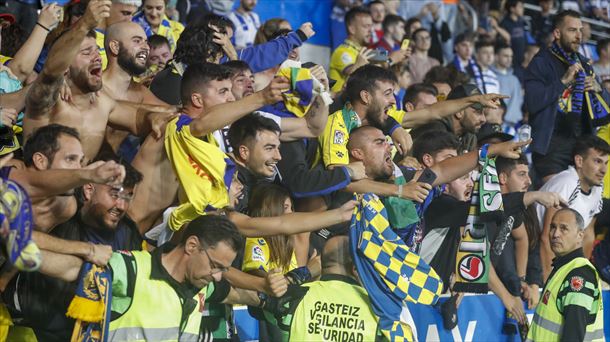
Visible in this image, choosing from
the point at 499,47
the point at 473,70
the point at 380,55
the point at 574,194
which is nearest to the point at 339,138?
the point at 380,55

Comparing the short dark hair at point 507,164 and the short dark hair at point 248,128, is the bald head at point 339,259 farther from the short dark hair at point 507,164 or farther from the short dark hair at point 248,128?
the short dark hair at point 507,164

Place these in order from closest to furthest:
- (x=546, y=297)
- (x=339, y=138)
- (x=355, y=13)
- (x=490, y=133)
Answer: (x=339, y=138) < (x=546, y=297) < (x=490, y=133) < (x=355, y=13)

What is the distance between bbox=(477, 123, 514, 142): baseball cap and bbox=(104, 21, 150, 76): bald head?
10.6ft

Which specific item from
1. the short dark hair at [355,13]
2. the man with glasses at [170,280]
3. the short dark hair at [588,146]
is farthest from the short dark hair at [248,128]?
the short dark hair at [355,13]

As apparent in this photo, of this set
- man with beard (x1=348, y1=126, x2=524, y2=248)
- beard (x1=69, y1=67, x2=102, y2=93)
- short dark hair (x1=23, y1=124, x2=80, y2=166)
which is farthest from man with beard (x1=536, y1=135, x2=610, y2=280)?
short dark hair (x1=23, y1=124, x2=80, y2=166)

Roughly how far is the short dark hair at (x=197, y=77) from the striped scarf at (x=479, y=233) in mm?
2353

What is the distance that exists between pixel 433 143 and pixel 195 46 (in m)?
2.05

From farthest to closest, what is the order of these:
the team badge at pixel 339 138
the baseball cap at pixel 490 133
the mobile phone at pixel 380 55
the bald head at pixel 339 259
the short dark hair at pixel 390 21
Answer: the short dark hair at pixel 390 21 → the mobile phone at pixel 380 55 → the baseball cap at pixel 490 133 → the team badge at pixel 339 138 → the bald head at pixel 339 259

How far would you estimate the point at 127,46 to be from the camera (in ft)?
24.3

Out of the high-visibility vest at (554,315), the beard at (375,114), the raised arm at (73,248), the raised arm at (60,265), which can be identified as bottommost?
the high-visibility vest at (554,315)

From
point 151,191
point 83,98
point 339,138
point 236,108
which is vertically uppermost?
point 236,108

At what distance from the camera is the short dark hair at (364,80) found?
8.08 metres

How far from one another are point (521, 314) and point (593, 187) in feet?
6.32

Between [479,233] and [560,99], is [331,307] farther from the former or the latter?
[560,99]
